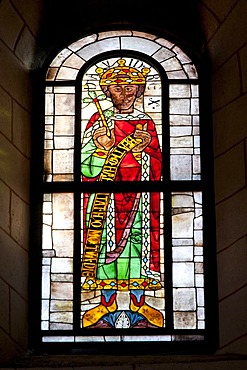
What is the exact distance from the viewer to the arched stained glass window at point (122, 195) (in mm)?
5789

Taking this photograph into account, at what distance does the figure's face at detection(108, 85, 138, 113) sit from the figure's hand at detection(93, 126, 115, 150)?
0.12 metres

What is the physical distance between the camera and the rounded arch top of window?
6.19 m
